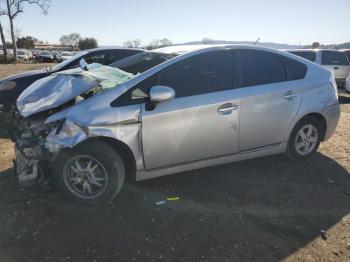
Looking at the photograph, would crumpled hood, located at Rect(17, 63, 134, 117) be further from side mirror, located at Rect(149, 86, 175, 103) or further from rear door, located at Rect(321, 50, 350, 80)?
rear door, located at Rect(321, 50, 350, 80)

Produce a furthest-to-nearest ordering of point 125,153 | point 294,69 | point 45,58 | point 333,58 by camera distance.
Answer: point 45,58
point 333,58
point 294,69
point 125,153

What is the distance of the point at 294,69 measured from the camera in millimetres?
5172

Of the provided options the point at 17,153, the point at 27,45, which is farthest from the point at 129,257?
the point at 27,45

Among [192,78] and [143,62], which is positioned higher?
[143,62]

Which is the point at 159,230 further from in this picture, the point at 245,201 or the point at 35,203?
the point at 35,203

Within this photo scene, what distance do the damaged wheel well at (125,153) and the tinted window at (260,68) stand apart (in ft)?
5.27

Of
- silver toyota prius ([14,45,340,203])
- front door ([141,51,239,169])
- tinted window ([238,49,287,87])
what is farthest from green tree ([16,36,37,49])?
front door ([141,51,239,169])

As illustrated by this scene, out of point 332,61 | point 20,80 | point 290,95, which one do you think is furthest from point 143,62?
point 332,61

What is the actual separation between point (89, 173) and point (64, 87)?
1058 millimetres

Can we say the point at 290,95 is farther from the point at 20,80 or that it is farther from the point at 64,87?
the point at 20,80

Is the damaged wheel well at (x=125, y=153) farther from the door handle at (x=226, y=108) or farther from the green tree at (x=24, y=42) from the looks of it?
the green tree at (x=24, y=42)

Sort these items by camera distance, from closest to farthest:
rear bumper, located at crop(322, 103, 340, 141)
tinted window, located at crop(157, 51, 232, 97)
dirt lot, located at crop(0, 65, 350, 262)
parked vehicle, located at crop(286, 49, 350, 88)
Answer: dirt lot, located at crop(0, 65, 350, 262) → tinted window, located at crop(157, 51, 232, 97) → rear bumper, located at crop(322, 103, 340, 141) → parked vehicle, located at crop(286, 49, 350, 88)

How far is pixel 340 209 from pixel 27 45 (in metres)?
81.2

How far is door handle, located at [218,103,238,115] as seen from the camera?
4.42 meters
